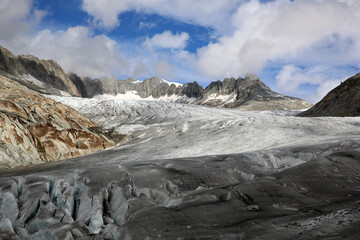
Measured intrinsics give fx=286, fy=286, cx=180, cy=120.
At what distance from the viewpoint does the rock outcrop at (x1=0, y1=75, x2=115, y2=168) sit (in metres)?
22.4

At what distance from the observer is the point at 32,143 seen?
24.5 m

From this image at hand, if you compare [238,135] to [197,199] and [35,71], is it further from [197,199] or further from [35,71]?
[35,71]

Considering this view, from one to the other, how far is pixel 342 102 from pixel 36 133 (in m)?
47.6

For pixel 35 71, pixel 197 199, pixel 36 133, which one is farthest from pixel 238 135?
pixel 35 71

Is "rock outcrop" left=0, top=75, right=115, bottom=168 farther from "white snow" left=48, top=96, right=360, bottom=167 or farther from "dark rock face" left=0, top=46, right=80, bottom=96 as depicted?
"dark rock face" left=0, top=46, right=80, bottom=96

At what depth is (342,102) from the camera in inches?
1949

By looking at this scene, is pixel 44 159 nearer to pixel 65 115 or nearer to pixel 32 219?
pixel 65 115

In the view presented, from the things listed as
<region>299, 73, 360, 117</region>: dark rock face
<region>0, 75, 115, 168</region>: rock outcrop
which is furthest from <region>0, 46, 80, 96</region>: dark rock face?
<region>299, 73, 360, 117</region>: dark rock face

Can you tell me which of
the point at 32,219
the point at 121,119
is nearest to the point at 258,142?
the point at 32,219

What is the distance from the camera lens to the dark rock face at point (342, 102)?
46.3 meters

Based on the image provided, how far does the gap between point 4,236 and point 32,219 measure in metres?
1.08

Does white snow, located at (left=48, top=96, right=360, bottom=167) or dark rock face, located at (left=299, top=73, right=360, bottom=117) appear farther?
dark rock face, located at (left=299, top=73, right=360, bottom=117)

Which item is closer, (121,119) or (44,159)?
(44,159)

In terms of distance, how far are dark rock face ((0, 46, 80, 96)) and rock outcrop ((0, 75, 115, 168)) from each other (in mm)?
85064
